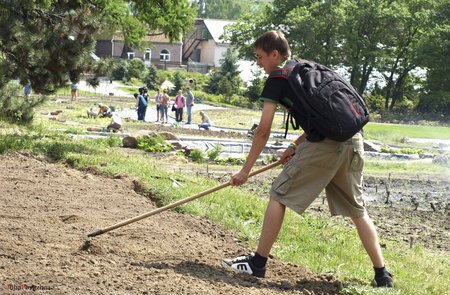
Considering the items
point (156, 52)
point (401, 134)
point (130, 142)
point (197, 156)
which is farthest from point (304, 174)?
point (156, 52)

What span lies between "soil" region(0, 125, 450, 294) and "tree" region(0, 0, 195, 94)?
411cm

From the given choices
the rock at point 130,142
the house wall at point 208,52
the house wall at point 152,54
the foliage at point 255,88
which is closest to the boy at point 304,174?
the rock at point 130,142

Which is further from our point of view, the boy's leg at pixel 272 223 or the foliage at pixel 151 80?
the foliage at pixel 151 80

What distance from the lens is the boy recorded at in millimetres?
5613

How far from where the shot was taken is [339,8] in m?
52.0

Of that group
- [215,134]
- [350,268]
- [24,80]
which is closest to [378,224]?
[350,268]

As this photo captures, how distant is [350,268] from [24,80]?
989cm

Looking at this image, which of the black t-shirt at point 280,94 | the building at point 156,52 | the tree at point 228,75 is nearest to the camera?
the black t-shirt at point 280,94

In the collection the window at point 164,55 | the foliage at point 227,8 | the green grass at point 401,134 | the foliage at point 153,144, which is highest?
the foliage at point 227,8

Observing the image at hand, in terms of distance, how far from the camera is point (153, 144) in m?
18.5

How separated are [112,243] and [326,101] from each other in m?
2.17

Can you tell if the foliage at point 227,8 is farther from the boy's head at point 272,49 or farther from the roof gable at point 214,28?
the boy's head at point 272,49

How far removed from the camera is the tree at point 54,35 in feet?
46.7

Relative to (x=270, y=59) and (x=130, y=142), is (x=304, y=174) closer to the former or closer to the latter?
(x=270, y=59)
